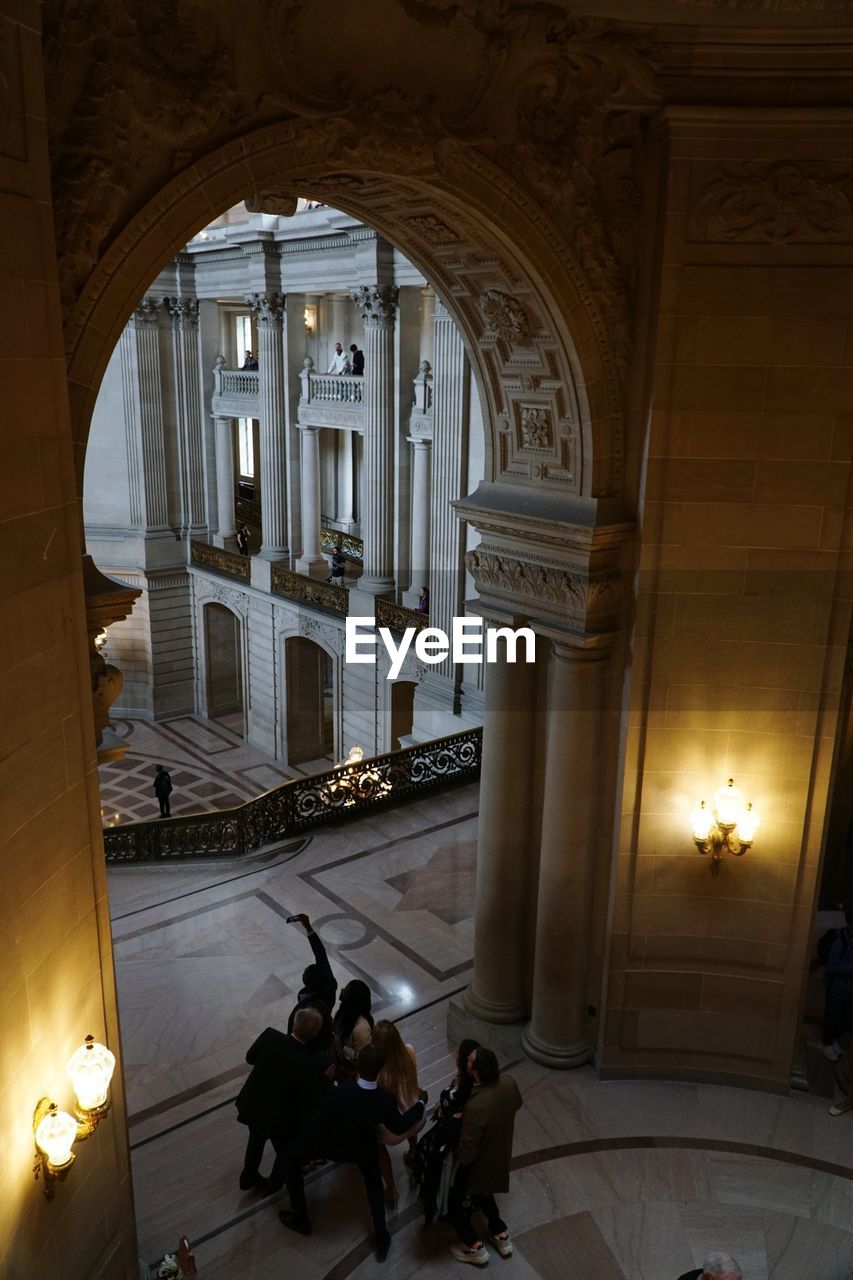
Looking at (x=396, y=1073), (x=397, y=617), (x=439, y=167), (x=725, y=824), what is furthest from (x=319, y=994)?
(x=397, y=617)

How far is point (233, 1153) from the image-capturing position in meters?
6.48

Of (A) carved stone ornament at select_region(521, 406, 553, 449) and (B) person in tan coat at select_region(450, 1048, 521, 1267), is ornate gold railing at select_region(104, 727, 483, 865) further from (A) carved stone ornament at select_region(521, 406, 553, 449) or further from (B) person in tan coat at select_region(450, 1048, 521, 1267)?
(B) person in tan coat at select_region(450, 1048, 521, 1267)

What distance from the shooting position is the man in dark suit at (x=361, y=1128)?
526cm

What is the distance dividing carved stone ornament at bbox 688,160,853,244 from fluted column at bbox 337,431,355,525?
59.7 ft

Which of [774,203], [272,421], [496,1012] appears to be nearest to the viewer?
[774,203]

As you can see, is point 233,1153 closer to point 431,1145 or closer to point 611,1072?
point 431,1145

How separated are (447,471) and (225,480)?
10477 millimetres

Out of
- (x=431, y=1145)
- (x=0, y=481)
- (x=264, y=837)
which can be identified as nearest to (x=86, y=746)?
(x=0, y=481)

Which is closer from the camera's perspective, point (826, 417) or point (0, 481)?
point (0, 481)

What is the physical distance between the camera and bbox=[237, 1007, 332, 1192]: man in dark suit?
5.60 meters

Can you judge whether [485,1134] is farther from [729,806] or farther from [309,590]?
[309,590]

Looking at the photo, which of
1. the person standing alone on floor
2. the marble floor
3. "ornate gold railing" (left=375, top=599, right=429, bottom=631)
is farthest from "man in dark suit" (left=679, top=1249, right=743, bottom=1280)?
the person standing alone on floor

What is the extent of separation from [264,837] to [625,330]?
6858 millimetres

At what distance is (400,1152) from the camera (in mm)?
6516
